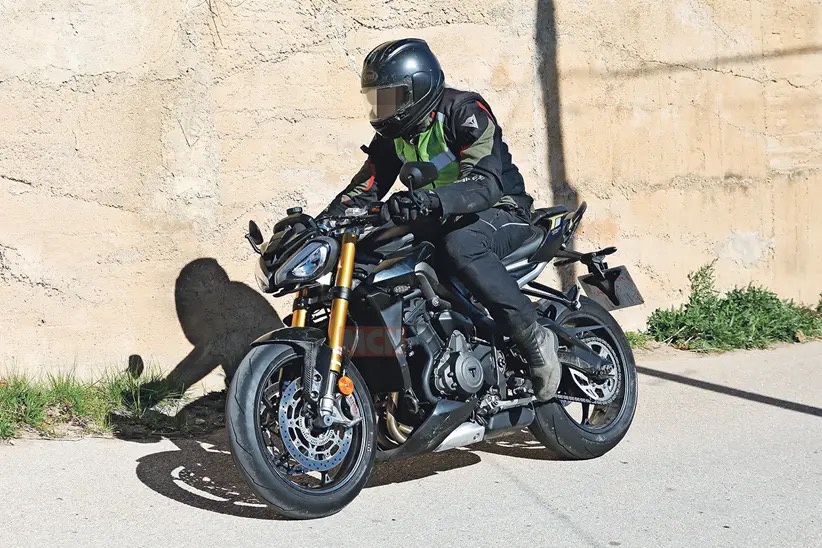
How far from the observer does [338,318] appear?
451 cm

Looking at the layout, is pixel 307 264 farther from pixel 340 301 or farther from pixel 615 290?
pixel 615 290

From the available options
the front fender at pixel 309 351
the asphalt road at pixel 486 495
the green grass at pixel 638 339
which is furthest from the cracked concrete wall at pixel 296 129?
the front fender at pixel 309 351

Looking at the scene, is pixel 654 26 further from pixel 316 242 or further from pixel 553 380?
pixel 316 242

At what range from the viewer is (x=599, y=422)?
5641mm

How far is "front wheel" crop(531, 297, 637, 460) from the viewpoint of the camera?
533 centimetres

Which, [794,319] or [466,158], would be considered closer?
[466,158]

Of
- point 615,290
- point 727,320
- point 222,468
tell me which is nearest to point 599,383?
point 615,290

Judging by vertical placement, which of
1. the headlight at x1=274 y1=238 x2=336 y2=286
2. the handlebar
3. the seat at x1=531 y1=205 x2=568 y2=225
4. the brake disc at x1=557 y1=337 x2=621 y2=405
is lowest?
the brake disc at x1=557 y1=337 x2=621 y2=405

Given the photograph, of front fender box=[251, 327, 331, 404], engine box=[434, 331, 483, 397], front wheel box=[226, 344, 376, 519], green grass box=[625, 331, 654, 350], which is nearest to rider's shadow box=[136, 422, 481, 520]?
front wheel box=[226, 344, 376, 519]

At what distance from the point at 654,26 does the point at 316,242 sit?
3.95m

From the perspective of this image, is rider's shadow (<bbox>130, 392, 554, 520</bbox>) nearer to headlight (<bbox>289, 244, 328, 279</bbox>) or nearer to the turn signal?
the turn signal

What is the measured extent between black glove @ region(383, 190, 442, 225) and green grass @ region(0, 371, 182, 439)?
7.28ft

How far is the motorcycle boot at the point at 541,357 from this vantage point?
5.02 meters

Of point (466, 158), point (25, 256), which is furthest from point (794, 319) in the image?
point (25, 256)
